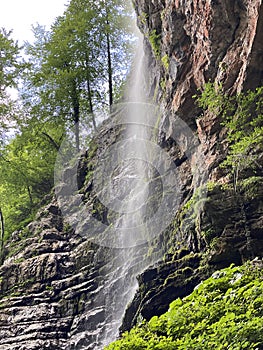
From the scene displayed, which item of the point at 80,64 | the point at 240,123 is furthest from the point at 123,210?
the point at 80,64

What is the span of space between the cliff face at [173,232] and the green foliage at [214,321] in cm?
300

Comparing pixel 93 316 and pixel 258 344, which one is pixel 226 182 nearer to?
pixel 93 316

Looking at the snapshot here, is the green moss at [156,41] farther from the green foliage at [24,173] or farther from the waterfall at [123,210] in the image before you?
the green foliage at [24,173]

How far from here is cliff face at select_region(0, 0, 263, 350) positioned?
29.8ft

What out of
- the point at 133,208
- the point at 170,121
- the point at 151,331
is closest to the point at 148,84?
the point at 170,121

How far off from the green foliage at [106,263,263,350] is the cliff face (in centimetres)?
300

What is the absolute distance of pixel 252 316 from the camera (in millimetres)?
4531

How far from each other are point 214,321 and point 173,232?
581 cm

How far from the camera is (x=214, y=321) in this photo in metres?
4.95

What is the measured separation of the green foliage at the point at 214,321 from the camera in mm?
4326

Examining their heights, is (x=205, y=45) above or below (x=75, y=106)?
below

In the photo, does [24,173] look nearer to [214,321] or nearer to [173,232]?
[173,232]

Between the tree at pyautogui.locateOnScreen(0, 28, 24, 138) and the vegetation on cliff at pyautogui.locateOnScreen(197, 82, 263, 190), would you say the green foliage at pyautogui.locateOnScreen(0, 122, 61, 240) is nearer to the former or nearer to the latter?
the tree at pyautogui.locateOnScreen(0, 28, 24, 138)

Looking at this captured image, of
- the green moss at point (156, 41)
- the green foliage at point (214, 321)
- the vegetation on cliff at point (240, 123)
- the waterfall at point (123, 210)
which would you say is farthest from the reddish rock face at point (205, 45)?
the green foliage at point (214, 321)
